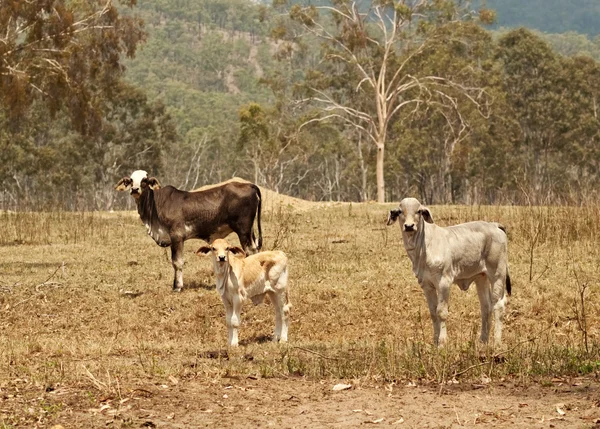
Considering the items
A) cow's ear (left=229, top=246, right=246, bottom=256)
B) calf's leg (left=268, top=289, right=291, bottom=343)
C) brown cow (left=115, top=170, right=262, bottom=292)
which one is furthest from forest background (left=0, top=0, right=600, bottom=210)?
cow's ear (left=229, top=246, right=246, bottom=256)

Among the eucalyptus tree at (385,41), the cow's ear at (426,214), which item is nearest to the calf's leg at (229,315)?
the cow's ear at (426,214)

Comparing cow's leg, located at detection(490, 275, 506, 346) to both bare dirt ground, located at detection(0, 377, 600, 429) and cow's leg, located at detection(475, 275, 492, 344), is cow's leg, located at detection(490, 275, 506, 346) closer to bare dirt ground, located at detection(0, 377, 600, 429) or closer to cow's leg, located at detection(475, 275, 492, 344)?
cow's leg, located at detection(475, 275, 492, 344)

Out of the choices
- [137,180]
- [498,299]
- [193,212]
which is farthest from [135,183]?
[498,299]

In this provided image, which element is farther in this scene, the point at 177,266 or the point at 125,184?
the point at 125,184

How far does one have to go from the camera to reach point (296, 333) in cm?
1420

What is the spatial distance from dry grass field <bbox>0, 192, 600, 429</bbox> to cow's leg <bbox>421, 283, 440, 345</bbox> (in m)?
0.16

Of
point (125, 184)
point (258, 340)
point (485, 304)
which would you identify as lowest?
point (258, 340)

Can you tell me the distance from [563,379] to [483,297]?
297cm

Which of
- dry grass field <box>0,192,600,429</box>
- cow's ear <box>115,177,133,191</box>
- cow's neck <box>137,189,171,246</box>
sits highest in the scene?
cow's ear <box>115,177,133,191</box>

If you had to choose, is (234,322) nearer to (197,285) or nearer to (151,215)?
(197,285)

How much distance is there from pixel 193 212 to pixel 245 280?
15.3 feet

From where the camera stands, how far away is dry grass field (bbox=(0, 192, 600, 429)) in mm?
8578

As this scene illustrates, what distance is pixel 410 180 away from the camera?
225 ft

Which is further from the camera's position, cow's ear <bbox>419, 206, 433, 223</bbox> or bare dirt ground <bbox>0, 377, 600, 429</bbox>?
cow's ear <bbox>419, 206, 433, 223</bbox>
